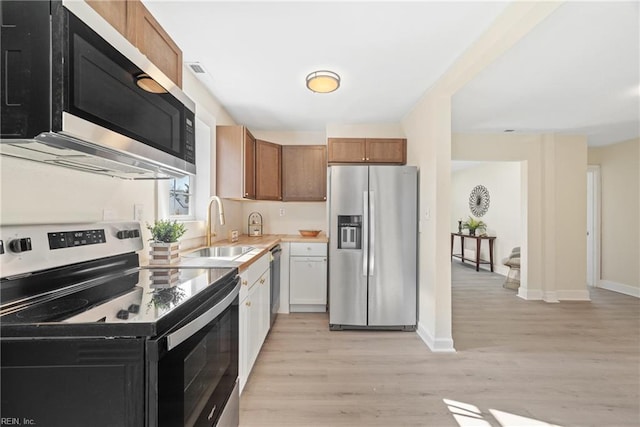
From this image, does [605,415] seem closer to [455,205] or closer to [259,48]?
[259,48]

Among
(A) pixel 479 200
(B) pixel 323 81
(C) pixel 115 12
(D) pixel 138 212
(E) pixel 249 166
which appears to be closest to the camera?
(C) pixel 115 12

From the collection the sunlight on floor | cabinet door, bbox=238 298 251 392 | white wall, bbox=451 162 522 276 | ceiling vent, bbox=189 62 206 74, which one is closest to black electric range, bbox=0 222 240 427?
cabinet door, bbox=238 298 251 392

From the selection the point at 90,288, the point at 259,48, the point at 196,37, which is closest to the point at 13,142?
the point at 90,288

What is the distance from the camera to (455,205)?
7684mm

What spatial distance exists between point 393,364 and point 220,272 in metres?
1.70

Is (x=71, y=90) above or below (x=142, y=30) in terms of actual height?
below

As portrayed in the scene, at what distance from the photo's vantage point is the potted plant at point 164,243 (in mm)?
1614

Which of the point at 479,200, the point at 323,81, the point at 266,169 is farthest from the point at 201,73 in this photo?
the point at 479,200

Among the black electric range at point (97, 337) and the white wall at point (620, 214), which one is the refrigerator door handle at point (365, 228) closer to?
the black electric range at point (97, 337)

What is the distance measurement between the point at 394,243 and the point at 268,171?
1.77 m

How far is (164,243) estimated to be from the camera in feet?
5.33

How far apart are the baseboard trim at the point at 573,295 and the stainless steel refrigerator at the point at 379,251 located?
8.80ft

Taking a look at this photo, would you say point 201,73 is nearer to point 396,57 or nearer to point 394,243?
point 396,57

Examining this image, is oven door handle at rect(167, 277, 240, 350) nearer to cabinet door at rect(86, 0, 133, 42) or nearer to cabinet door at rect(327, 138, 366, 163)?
cabinet door at rect(86, 0, 133, 42)
